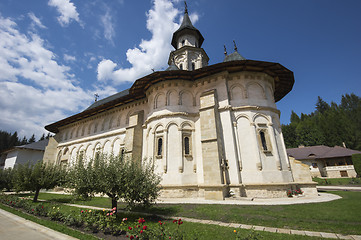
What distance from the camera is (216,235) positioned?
4.54 meters

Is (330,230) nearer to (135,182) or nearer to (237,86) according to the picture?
(135,182)

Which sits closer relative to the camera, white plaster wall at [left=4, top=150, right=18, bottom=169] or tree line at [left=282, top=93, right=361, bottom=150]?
→ white plaster wall at [left=4, top=150, right=18, bottom=169]

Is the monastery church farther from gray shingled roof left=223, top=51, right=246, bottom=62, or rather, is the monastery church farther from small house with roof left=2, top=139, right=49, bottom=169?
small house with roof left=2, top=139, right=49, bottom=169

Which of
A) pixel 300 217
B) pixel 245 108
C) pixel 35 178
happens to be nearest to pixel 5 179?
pixel 35 178

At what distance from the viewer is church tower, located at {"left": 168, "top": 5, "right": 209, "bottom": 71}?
72.3 ft

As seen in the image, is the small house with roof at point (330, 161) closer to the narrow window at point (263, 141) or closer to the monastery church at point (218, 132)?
the monastery church at point (218, 132)

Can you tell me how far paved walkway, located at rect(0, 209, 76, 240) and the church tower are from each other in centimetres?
1947

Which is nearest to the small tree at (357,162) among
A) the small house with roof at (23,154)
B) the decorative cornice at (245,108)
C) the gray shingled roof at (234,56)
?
the decorative cornice at (245,108)

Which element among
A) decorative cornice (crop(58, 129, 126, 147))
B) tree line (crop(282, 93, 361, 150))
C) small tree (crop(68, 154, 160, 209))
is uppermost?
tree line (crop(282, 93, 361, 150))

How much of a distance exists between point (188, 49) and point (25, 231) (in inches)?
875

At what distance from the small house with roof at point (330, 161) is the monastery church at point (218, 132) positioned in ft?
71.2

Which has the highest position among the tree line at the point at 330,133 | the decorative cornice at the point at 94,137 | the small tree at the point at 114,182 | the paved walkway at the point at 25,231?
the tree line at the point at 330,133

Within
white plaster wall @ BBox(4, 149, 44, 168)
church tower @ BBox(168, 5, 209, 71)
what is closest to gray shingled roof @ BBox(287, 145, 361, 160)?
church tower @ BBox(168, 5, 209, 71)

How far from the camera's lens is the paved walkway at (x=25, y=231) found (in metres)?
4.50
